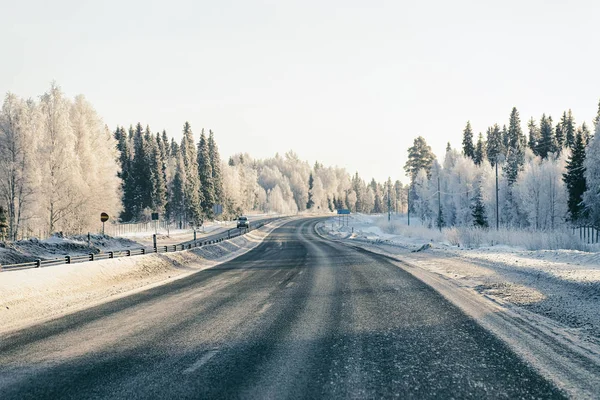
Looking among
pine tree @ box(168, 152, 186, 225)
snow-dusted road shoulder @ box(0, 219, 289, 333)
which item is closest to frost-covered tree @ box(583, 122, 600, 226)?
snow-dusted road shoulder @ box(0, 219, 289, 333)

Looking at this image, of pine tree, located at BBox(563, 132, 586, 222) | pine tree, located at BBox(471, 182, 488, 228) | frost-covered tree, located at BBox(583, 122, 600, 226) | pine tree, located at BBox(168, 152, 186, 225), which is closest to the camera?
frost-covered tree, located at BBox(583, 122, 600, 226)

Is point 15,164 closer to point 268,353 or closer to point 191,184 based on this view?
point 268,353

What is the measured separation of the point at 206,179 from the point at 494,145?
68770mm

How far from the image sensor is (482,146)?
325ft

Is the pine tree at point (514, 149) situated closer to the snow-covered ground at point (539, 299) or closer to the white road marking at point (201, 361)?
the snow-covered ground at point (539, 299)

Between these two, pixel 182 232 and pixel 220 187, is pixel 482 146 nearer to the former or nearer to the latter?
pixel 220 187

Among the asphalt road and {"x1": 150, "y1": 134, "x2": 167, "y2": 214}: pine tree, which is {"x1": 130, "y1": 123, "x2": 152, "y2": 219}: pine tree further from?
the asphalt road

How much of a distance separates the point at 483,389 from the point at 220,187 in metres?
96.2

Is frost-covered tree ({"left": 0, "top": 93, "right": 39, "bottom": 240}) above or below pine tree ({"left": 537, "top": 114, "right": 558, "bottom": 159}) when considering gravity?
below

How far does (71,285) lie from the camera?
45.0 feet

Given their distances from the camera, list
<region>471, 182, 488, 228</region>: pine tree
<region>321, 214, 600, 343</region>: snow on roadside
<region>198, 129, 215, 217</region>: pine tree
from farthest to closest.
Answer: <region>198, 129, 215, 217</region>: pine tree, <region>471, 182, 488, 228</region>: pine tree, <region>321, 214, 600, 343</region>: snow on roadside

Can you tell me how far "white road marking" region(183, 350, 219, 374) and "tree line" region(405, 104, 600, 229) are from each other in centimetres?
3925

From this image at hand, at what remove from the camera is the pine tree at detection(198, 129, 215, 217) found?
295ft

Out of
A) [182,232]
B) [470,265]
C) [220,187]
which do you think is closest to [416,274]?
[470,265]
